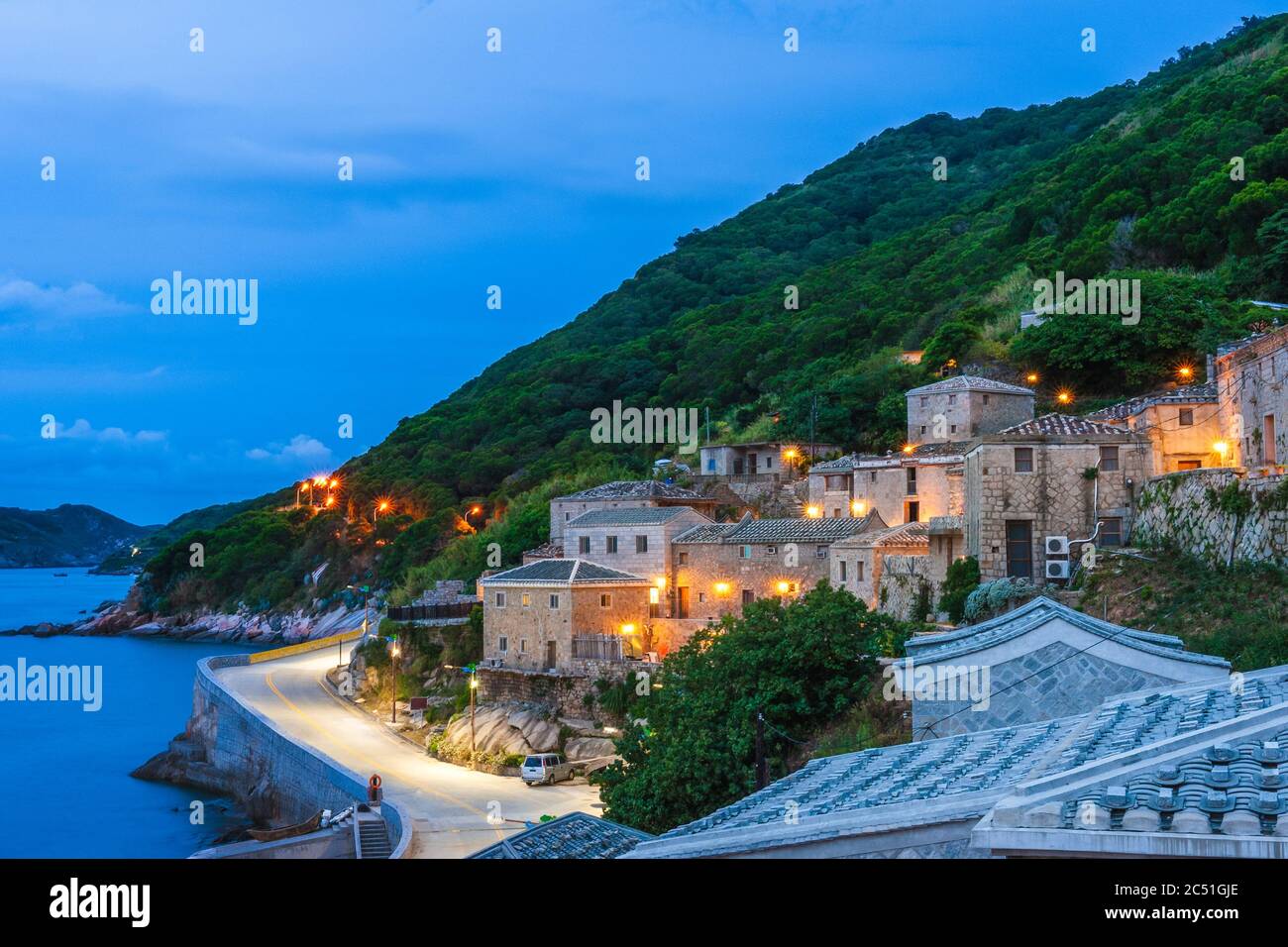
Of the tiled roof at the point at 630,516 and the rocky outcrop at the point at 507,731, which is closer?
the rocky outcrop at the point at 507,731

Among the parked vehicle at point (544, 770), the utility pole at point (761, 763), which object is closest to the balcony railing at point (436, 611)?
the parked vehicle at point (544, 770)

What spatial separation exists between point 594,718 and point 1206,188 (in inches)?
1345

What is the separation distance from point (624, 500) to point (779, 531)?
899cm

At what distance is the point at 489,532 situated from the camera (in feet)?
196

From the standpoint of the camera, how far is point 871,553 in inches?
1293

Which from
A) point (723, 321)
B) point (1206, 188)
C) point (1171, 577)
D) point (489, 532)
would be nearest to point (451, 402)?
point (723, 321)

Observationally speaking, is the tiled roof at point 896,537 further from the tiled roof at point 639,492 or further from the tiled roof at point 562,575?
the tiled roof at point 639,492

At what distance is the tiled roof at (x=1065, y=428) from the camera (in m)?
26.6

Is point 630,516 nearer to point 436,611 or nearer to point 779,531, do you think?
point 779,531

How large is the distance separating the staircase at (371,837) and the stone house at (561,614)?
11.7 meters

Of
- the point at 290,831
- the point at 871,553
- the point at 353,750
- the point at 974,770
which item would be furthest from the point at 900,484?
the point at 974,770

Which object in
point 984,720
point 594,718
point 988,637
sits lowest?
point 594,718
